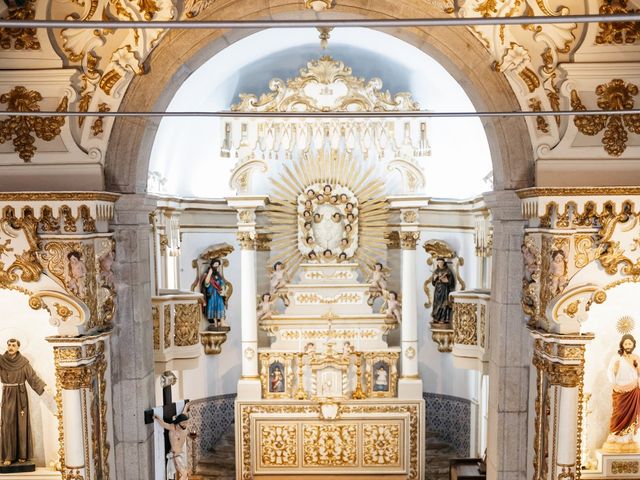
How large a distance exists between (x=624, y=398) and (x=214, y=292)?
7.81 meters

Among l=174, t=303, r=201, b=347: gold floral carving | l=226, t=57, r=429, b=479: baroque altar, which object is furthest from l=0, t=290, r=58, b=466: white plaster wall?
l=226, t=57, r=429, b=479: baroque altar

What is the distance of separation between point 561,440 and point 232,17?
537 cm

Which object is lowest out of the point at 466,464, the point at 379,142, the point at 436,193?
the point at 466,464

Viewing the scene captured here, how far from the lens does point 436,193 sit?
13039 mm

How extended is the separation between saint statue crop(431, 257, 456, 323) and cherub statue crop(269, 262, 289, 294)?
300 centimetres

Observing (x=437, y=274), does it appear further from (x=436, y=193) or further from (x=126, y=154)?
(x=126, y=154)

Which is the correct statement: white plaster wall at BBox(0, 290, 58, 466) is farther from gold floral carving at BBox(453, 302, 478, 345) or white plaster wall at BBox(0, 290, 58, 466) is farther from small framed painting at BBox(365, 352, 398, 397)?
small framed painting at BBox(365, 352, 398, 397)

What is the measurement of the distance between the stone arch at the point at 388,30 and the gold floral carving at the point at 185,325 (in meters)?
2.82

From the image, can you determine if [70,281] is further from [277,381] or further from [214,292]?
[277,381]

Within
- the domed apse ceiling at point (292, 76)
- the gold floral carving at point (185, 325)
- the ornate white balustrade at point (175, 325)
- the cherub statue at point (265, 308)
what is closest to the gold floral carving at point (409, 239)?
the domed apse ceiling at point (292, 76)

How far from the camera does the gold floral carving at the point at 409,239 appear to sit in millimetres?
11789

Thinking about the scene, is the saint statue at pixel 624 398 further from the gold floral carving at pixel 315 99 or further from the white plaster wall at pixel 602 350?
the gold floral carving at pixel 315 99

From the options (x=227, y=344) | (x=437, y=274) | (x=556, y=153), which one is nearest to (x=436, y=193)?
(x=437, y=274)

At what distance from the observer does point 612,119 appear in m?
6.02
